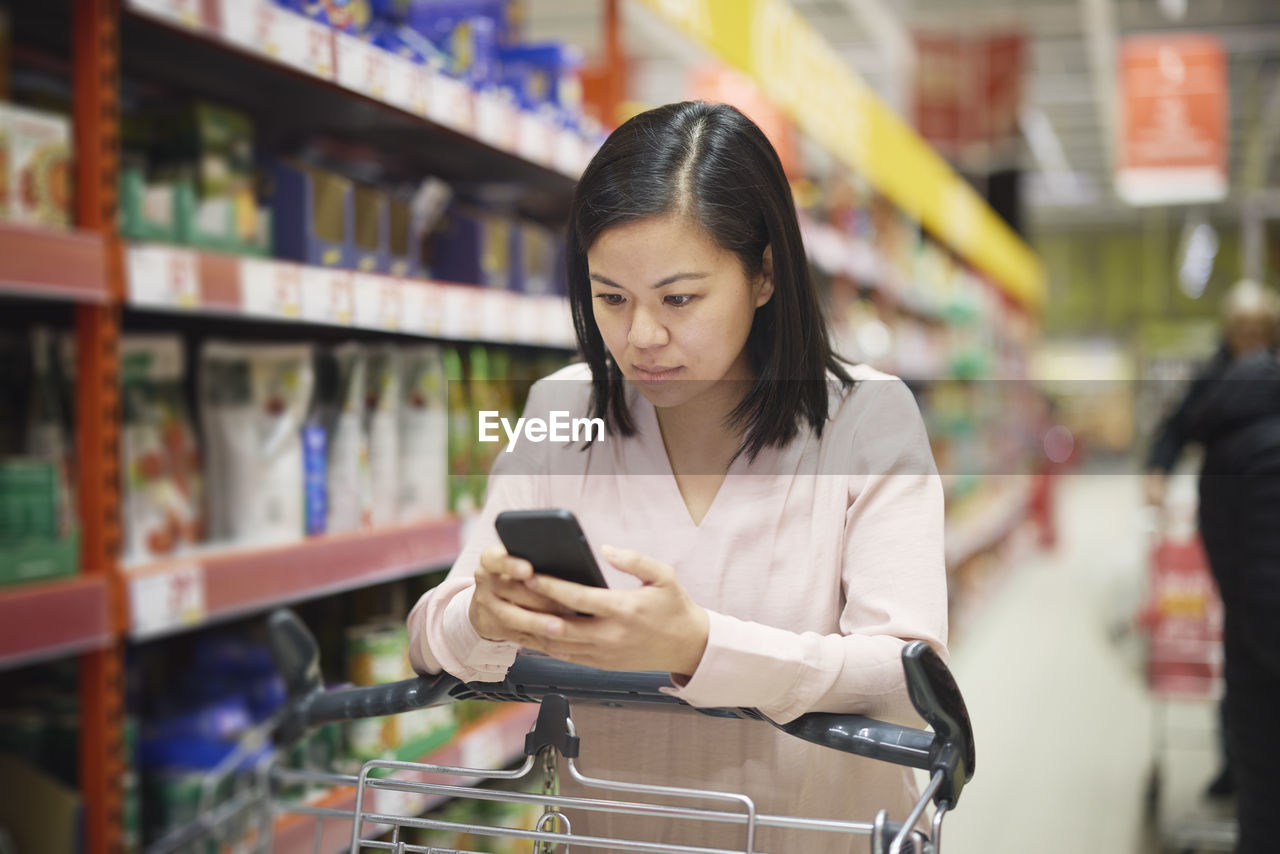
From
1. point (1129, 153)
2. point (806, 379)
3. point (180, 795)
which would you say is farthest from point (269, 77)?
point (1129, 153)

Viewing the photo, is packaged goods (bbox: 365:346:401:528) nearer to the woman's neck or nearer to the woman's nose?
the woman's neck

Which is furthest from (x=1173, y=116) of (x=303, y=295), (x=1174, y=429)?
(x=303, y=295)

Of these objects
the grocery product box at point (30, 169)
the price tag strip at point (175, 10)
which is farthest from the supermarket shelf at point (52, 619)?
the price tag strip at point (175, 10)

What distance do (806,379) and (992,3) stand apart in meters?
9.19

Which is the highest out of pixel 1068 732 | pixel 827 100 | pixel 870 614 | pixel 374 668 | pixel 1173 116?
pixel 1173 116

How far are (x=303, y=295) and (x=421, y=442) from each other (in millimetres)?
354

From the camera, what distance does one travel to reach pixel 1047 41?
34.9 feet

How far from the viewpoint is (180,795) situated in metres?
1.77

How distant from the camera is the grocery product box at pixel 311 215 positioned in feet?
6.27

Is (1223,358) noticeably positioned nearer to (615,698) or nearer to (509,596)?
(615,698)

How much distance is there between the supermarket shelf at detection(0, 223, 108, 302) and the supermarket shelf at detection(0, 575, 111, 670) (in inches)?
15.0

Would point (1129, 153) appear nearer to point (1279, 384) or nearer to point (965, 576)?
point (965, 576)

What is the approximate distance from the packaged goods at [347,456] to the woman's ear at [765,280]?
109 centimetres

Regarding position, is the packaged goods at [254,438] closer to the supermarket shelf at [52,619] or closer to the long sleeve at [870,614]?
the supermarket shelf at [52,619]
